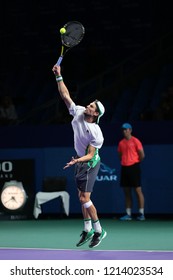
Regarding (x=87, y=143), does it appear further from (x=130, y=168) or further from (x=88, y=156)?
(x=130, y=168)

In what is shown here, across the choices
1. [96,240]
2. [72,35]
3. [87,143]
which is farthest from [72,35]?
[96,240]

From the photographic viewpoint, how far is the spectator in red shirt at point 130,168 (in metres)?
16.9

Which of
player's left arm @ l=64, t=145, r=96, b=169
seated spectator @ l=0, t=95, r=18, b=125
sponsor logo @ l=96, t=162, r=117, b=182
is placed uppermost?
seated spectator @ l=0, t=95, r=18, b=125

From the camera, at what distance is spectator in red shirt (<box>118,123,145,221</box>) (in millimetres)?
16891

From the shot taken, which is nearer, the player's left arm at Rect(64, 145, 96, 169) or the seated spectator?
the player's left arm at Rect(64, 145, 96, 169)

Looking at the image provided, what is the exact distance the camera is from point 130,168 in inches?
669

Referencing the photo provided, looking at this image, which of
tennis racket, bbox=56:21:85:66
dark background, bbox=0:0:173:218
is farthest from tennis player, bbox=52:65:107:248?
dark background, bbox=0:0:173:218

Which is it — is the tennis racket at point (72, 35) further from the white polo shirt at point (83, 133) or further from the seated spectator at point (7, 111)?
the seated spectator at point (7, 111)

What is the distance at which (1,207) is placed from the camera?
17.7m

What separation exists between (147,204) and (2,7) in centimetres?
1059

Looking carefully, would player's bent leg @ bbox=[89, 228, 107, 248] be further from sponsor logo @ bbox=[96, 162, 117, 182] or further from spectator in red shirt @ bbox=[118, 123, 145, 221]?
sponsor logo @ bbox=[96, 162, 117, 182]

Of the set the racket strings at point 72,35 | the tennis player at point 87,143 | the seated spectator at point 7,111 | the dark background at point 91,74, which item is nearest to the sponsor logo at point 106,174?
the dark background at point 91,74

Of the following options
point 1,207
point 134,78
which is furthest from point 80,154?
point 134,78

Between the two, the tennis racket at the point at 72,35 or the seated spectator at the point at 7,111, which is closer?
the tennis racket at the point at 72,35
